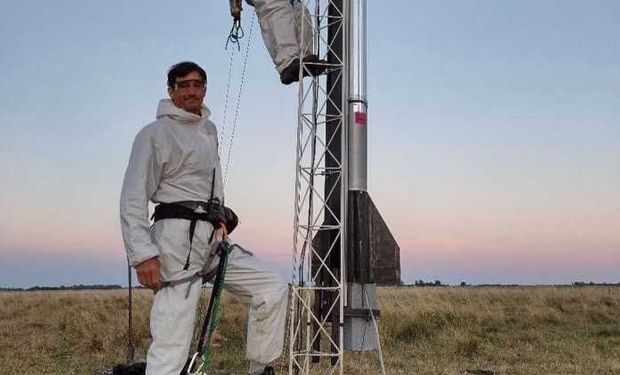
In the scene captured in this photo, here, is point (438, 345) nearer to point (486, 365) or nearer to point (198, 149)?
point (486, 365)

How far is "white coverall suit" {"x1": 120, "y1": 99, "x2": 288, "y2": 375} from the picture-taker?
3.97 meters

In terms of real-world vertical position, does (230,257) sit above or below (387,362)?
above

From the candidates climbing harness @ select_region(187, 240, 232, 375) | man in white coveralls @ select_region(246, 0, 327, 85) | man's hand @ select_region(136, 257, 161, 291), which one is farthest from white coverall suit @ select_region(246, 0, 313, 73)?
man's hand @ select_region(136, 257, 161, 291)

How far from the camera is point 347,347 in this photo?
10203 millimetres

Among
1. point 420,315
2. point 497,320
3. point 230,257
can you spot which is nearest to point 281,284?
point 230,257

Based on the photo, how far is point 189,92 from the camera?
4352mm

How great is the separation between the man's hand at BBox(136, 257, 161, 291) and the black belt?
0.25 meters

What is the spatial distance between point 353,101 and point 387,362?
3.88 meters

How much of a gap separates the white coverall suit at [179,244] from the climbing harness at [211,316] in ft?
0.27

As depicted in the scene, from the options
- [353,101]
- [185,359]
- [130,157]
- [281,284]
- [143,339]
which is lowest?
[143,339]

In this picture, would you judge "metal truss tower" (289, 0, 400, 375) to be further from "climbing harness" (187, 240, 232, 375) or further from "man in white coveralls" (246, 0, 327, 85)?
"climbing harness" (187, 240, 232, 375)

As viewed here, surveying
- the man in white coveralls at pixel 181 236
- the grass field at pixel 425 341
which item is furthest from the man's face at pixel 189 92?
the grass field at pixel 425 341

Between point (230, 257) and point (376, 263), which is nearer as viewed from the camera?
point (230, 257)

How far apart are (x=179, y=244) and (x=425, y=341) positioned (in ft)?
33.2
